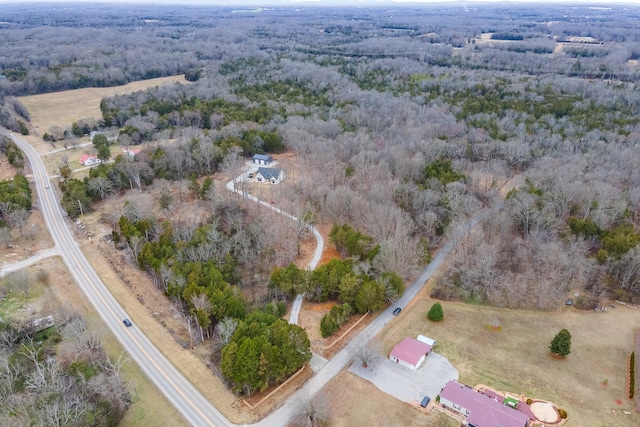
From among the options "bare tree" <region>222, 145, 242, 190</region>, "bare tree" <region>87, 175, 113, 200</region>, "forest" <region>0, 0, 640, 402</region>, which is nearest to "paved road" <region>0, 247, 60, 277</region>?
"forest" <region>0, 0, 640, 402</region>

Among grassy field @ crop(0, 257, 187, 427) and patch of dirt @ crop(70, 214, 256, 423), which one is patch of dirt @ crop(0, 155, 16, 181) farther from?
grassy field @ crop(0, 257, 187, 427)

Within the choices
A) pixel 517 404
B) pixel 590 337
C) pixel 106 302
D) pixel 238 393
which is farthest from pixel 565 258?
pixel 106 302

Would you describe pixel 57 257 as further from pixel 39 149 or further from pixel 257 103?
pixel 257 103

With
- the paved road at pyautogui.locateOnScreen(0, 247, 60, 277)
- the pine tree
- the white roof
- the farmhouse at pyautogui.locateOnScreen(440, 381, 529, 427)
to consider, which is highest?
the pine tree

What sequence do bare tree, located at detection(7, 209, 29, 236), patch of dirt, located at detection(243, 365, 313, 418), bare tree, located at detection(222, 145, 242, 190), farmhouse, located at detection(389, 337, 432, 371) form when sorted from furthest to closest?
bare tree, located at detection(222, 145, 242, 190) → bare tree, located at detection(7, 209, 29, 236) → farmhouse, located at detection(389, 337, 432, 371) → patch of dirt, located at detection(243, 365, 313, 418)

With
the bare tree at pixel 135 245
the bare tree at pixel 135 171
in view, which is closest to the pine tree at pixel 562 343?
the bare tree at pixel 135 245

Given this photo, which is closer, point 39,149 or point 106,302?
point 106,302

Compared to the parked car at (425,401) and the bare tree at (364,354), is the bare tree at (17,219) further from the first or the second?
the parked car at (425,401)
